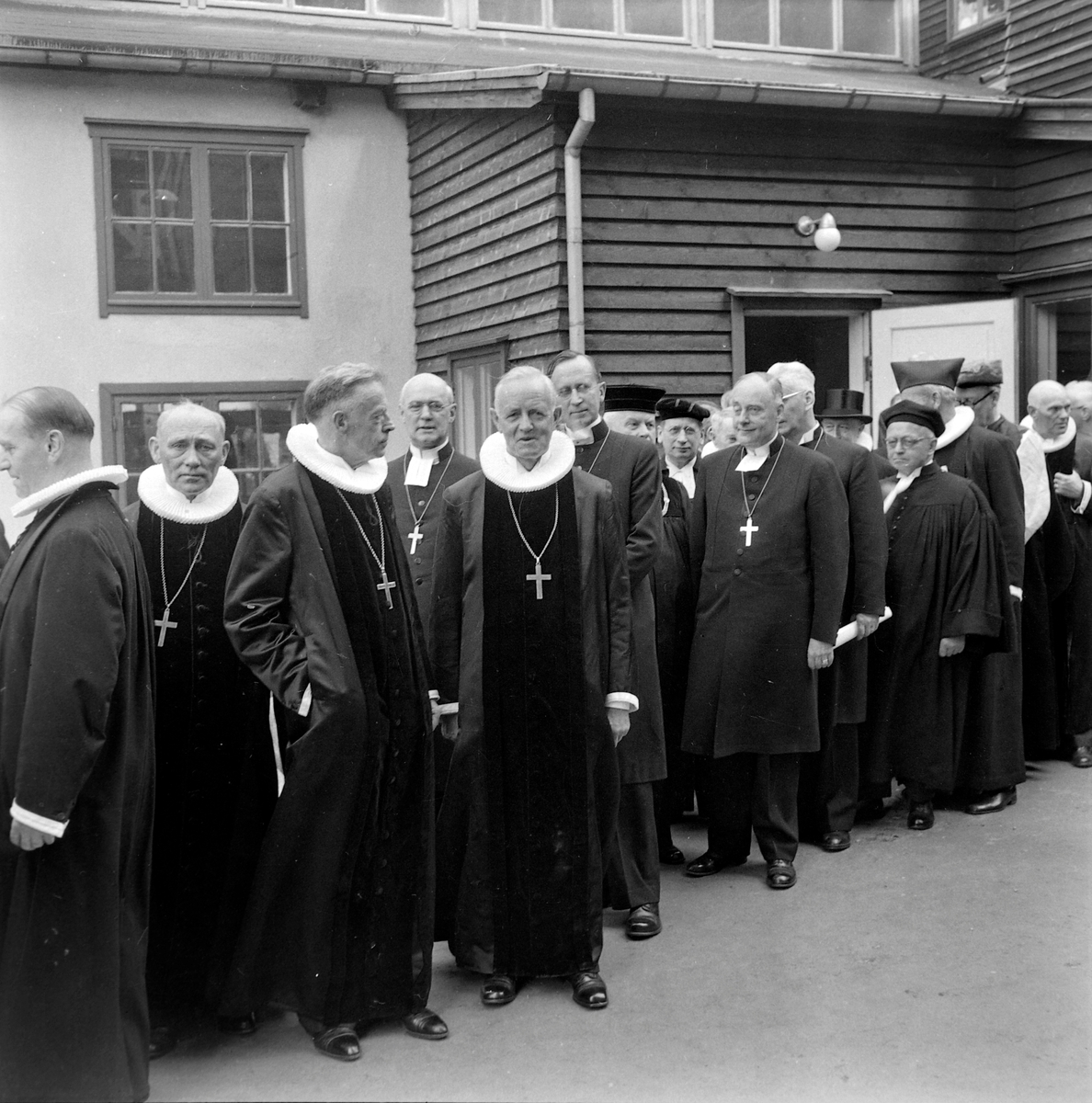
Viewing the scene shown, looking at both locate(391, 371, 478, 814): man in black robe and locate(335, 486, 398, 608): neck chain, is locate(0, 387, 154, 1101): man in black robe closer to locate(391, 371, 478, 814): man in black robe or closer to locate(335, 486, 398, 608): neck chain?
locate(335, 486, 398, 608): neck chain

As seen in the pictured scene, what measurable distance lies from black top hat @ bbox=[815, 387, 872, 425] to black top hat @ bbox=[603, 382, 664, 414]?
1988 millimetres

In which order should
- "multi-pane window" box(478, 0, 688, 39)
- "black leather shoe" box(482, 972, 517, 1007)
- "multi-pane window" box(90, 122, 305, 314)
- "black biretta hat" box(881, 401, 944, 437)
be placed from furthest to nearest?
1. "multi-pane window" box(478, 0, 688, 39)
2. "multi-pane window" box(90, 122, 305, 314)
3. "black biretta hat" box(881, 401, 944, 437)
4. "black leather shoe" box(482, 972, 517, 1007)

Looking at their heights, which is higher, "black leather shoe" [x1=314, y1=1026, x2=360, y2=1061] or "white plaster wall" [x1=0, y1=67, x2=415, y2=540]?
"white plaster wall" [x1=0, y1=67, x2=415, y2=540]

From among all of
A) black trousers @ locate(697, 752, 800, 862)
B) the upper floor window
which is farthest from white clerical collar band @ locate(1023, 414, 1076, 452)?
the upper floor window

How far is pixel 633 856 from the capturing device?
15.3ft

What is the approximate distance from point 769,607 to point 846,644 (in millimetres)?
578

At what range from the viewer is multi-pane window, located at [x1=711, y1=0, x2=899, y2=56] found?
524 inches

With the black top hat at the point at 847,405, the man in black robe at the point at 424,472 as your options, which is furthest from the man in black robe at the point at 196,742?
the black top hat at the point at 847,405

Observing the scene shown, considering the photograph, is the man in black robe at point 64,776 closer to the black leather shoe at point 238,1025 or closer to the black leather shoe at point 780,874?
the black leather shoe at point 238,1025

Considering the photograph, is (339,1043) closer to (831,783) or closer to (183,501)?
(183,501)

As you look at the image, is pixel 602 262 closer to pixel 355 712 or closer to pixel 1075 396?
pixel 1075 396

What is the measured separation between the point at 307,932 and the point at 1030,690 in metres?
4.64

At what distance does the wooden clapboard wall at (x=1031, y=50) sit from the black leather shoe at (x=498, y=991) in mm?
9231

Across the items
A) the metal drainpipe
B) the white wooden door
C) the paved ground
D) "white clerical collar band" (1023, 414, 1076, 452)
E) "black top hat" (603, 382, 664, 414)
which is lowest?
the paved ground
